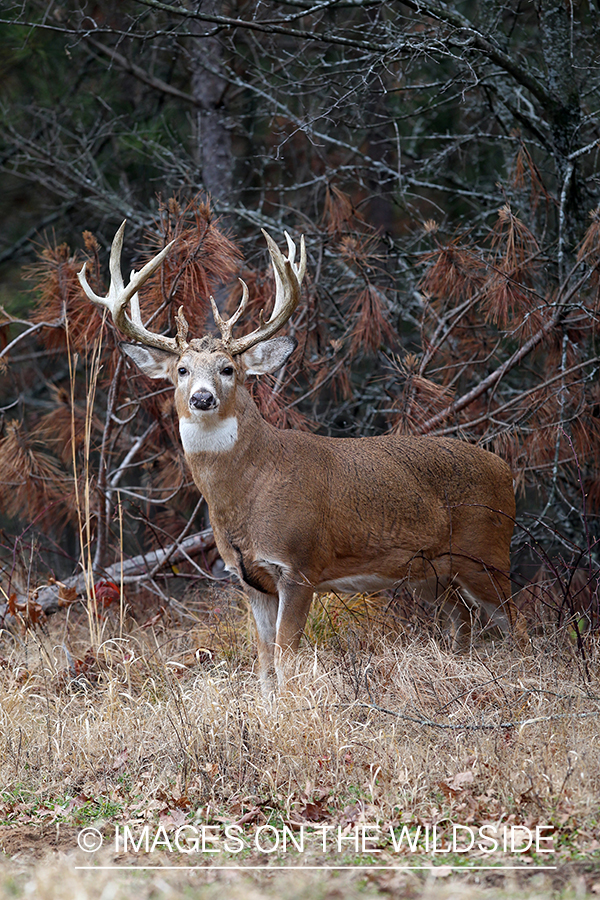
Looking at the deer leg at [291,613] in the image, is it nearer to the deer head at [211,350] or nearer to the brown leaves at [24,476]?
the deer head at [211,350]

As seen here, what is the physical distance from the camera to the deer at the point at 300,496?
514cm

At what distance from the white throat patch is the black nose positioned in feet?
0.93

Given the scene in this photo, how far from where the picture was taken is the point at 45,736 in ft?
15.9

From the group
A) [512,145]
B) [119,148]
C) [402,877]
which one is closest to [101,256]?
[119,148]

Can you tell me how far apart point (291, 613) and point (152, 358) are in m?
1.70

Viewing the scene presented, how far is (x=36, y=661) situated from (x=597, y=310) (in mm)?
4281

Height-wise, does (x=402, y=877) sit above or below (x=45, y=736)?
above

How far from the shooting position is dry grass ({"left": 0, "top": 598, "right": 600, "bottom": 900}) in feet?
10.7

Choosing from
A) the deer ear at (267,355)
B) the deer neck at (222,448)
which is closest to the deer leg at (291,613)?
the deer neck at (222,448)

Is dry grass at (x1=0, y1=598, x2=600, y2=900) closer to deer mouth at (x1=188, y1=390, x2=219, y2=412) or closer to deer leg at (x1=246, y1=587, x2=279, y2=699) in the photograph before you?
deer leg at (x1=246, y1=587, x2=279, y2=699)

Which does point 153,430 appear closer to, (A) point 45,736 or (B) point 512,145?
(A) point 45,736

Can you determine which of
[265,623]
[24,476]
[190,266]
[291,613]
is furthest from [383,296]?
[291,613]

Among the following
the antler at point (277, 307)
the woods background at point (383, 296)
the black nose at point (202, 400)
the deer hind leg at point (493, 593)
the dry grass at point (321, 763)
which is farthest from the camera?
the woods background at point (383, 296)

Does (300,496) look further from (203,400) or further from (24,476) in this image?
(24,476)
